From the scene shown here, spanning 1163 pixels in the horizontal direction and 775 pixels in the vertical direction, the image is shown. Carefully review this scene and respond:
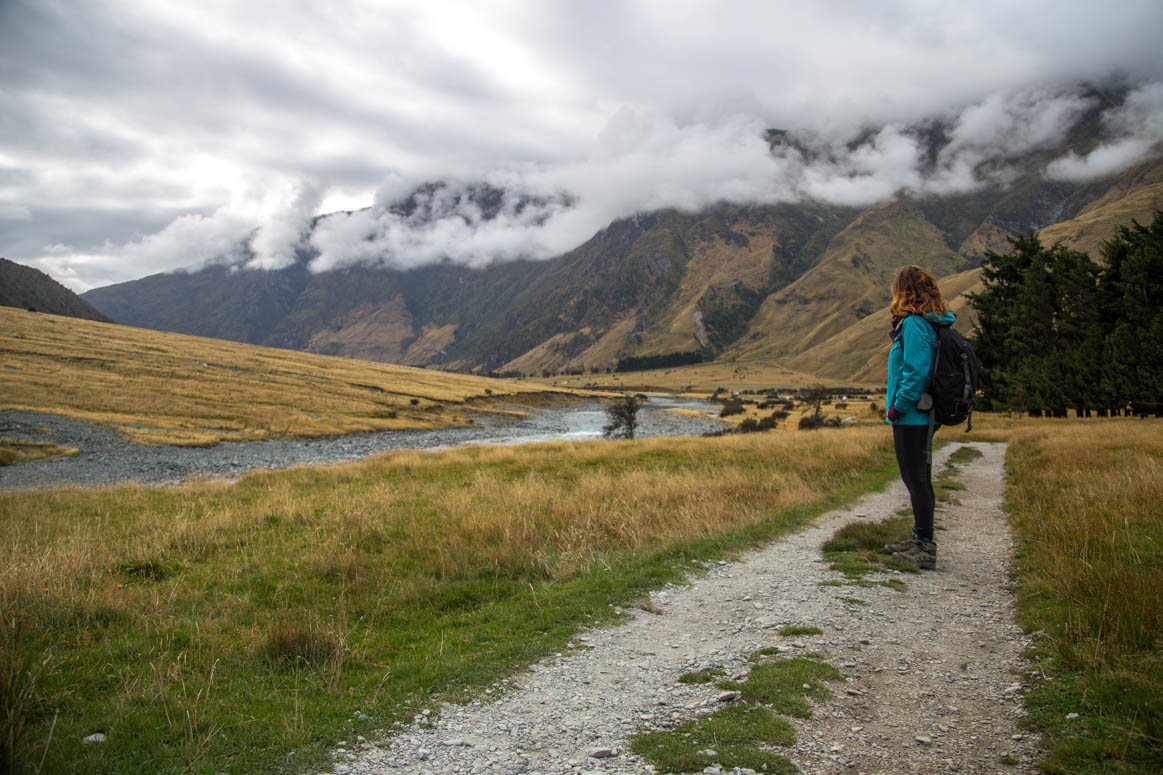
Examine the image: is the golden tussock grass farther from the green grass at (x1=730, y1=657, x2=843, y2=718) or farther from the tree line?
the tree line

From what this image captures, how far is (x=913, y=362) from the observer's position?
24.5ft

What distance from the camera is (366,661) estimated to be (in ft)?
18.6

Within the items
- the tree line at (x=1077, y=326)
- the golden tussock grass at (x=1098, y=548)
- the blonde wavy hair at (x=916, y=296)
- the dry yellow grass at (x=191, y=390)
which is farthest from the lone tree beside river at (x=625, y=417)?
the blonde wavy hair at (x=916, y=296)

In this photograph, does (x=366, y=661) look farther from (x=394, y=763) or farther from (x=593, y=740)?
(x=593, y=740)

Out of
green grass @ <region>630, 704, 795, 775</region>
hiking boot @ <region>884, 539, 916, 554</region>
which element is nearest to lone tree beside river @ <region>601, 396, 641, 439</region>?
hiking boot @ <region>884, 539, 916, 554</region>

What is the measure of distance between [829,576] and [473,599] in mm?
4944

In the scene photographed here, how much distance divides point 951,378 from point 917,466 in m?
1.25

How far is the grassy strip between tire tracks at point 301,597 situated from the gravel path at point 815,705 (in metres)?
0.52

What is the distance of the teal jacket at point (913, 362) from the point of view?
7441 mm

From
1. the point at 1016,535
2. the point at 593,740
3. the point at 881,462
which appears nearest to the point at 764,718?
the point at 593,740

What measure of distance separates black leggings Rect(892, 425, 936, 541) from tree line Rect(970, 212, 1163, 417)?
34.6m

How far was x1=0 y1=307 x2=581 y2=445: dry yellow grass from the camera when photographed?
4541 cm

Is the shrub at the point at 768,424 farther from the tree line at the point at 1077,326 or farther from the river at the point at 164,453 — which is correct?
the tree line at the point at 1077,326

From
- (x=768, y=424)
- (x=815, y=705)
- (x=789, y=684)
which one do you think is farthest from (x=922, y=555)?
(x=768, y=424)
